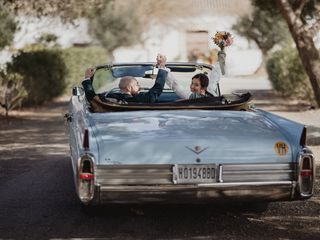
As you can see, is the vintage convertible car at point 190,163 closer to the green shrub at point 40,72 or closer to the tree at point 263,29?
the green shrub at point 40,72

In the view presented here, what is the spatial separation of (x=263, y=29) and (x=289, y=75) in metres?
23.3

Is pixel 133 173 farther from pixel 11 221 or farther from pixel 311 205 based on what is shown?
pixel 311 205

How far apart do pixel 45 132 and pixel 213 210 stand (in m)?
8.52

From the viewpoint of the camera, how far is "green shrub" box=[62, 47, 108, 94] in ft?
89.2

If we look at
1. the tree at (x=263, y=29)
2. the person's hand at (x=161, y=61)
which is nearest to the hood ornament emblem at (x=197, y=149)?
the person's hand at (x=161, y=61)

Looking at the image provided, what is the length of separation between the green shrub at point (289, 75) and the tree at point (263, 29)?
57.1 ft

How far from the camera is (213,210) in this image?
23.2ft

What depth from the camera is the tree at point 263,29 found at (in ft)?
147

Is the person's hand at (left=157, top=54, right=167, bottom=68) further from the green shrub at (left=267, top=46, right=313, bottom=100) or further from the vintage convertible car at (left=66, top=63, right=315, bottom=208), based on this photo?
the green shrub at (left=267, top=46, right=313, bottom=100)

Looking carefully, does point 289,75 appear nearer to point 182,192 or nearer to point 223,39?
point 223,39

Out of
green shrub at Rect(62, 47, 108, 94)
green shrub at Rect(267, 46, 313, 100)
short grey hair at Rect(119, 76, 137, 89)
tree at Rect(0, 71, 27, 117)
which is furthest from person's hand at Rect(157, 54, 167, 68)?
green shrub at Rect(62, 47, 108, 94)

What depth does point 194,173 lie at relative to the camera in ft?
18.7


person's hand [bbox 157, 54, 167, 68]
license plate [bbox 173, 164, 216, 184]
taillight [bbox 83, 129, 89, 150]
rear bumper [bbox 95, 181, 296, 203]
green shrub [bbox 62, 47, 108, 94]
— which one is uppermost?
person's hand [bbox 157, 54, 167, 68]

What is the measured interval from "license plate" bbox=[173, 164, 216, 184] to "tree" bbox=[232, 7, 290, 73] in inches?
1553
